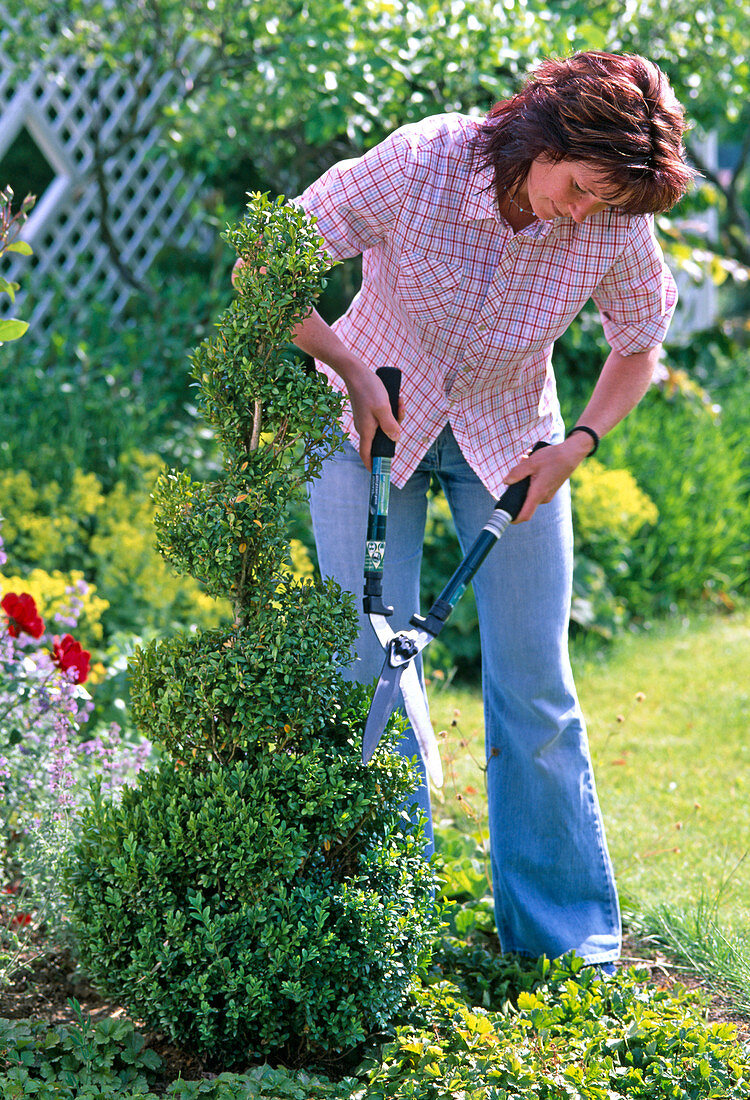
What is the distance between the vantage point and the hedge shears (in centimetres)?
179

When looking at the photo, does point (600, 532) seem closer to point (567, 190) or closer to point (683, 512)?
point (683, 512)

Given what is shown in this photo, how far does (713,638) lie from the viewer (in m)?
4.67

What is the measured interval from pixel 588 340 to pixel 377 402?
3.35 metres

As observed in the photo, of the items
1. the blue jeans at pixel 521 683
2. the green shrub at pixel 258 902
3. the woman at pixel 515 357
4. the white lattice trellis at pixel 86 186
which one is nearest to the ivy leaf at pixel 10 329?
the woman at pixel 515 357

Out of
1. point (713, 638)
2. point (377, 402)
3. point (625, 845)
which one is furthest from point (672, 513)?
point (377, 402)

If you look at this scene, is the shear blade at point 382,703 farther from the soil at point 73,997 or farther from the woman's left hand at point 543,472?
the soil at point 73,997

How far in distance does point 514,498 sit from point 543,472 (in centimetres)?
8

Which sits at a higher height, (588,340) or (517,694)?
(588,340)

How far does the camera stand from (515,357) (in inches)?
81.7

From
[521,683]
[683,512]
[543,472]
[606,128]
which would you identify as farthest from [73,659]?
[683,512]

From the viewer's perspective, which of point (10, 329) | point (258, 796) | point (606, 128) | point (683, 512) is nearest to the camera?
point (606, 128)

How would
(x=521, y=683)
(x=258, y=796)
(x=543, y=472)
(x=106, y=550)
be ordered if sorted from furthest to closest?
(x=106, y=550) < (x=521, y=683) < (x=543, y=472) < (x=258, y=796)

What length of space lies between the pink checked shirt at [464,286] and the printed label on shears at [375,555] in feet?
0.74

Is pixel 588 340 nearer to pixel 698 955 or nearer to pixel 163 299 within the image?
pixel 163 299
